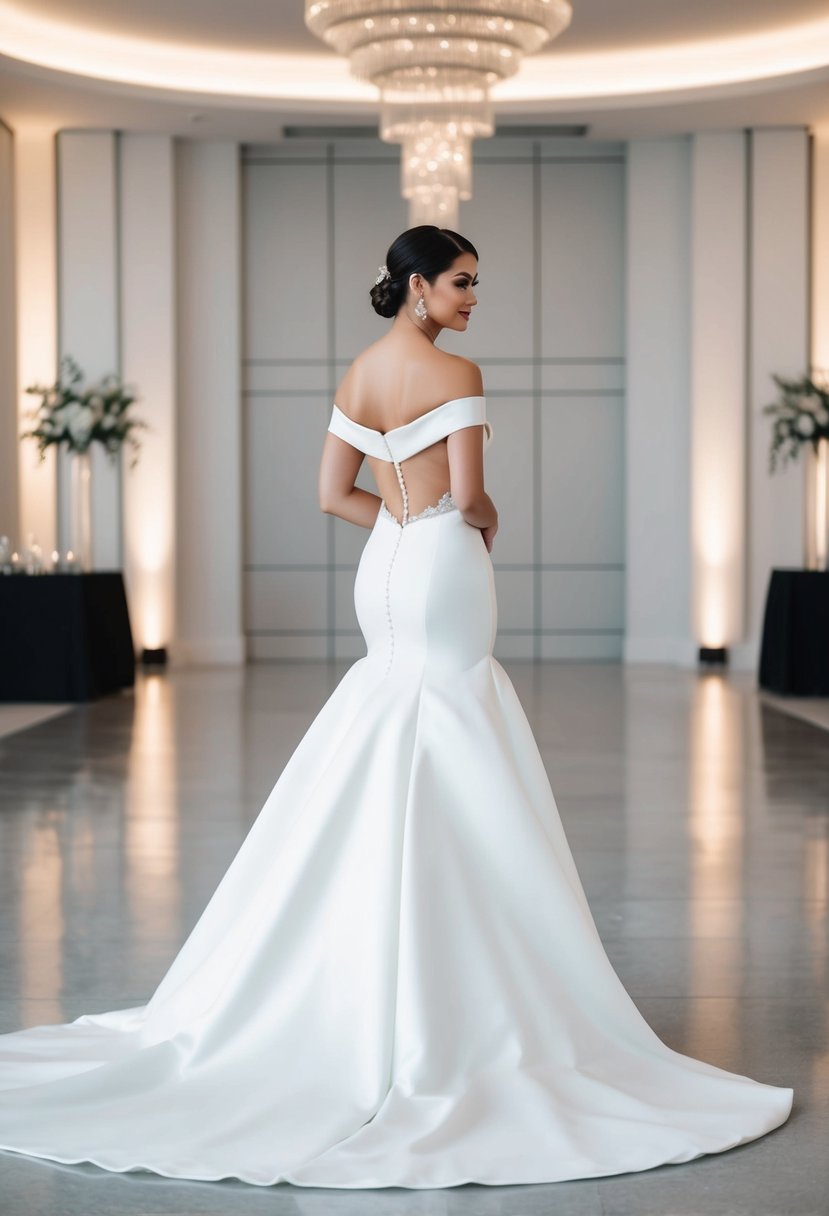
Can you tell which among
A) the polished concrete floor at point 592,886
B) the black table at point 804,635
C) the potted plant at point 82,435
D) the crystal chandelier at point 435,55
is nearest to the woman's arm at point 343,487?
the polished concrete floor at point 592,886

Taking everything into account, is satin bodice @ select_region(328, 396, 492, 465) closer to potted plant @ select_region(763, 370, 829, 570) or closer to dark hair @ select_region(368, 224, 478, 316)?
dark hair @ select_region(368, 224, 478, 316)

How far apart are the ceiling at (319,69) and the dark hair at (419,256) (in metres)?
8.03

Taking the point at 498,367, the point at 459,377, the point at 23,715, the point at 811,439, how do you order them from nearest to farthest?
the point at 459,377 → the point at 23,715 → the point at 811,439 → the point at 498,367

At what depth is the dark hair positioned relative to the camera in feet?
9.29

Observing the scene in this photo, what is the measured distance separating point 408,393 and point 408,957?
102cm

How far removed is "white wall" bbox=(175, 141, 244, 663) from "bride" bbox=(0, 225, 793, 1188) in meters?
9.95

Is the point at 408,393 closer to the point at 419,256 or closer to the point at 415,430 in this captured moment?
the point at 415,430

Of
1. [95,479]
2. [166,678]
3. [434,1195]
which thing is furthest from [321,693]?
[434,1195]

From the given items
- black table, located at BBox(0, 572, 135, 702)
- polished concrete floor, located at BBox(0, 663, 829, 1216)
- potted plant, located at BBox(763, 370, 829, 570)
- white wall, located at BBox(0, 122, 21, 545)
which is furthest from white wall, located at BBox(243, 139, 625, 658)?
polished concrete floor, located at BBox(0, 663, 829, 1216)

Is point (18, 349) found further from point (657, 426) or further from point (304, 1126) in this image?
point (304, 1126)

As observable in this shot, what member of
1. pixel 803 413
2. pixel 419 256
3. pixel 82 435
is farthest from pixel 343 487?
pixel 803 413

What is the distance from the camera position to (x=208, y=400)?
1285 cm

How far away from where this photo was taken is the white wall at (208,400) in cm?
1276

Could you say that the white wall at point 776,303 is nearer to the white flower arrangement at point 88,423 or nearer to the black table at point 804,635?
the black table at point 804,635
